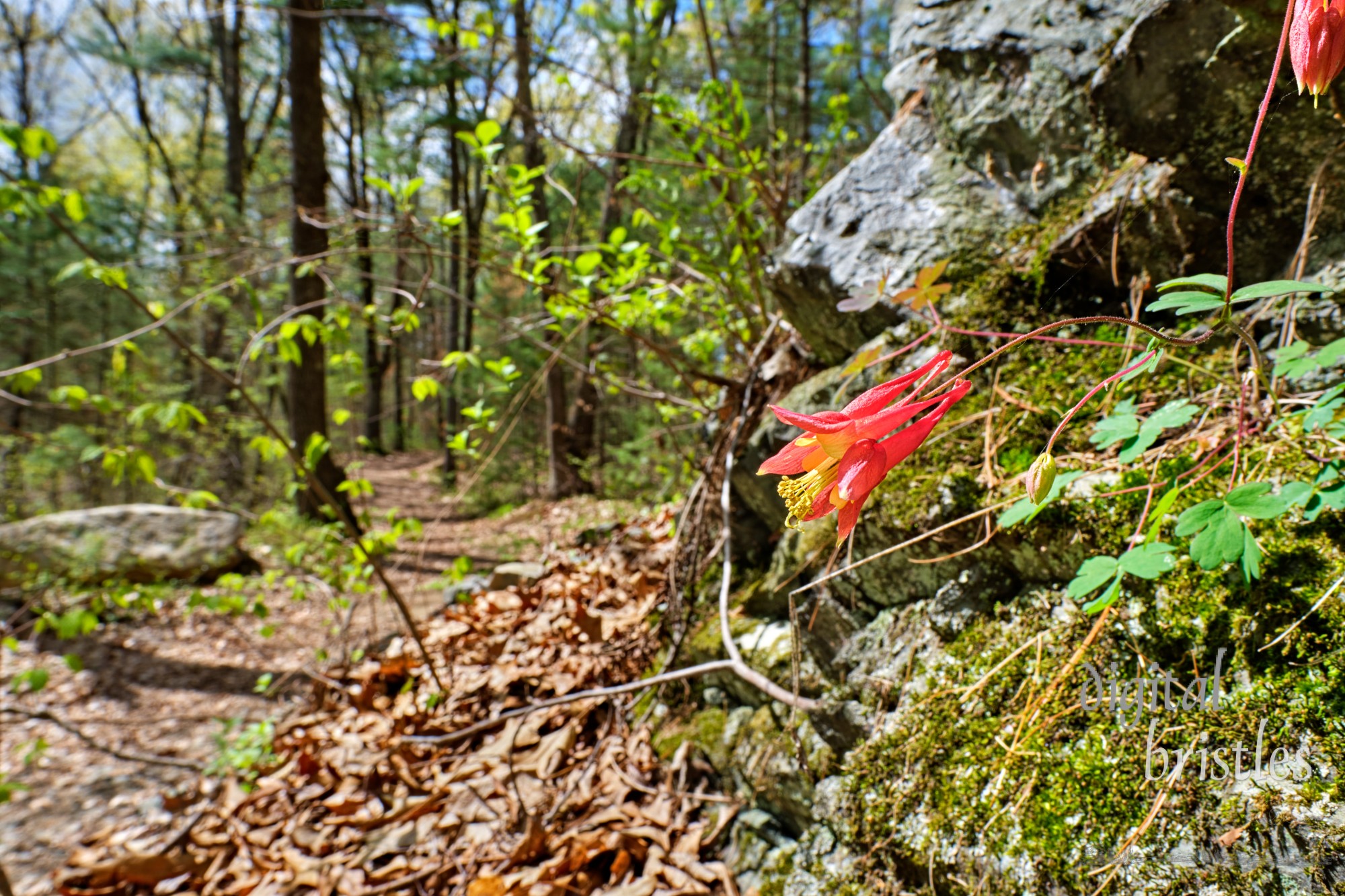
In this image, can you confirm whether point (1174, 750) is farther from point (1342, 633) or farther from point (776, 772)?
point (776, 772)

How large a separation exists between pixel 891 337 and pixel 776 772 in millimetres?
1272

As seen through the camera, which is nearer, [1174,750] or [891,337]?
[1174,750]

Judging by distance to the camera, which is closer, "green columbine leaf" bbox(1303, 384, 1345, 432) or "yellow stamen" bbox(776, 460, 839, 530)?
"yellow stamen" bbox(776, 460, 839, 530)

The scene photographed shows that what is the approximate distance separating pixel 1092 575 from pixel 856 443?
1.85 ft

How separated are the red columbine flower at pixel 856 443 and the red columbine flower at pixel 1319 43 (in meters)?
0.44

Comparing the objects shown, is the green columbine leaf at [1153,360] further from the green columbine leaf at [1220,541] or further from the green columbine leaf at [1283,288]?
the green columbine leaf at [1220,541]

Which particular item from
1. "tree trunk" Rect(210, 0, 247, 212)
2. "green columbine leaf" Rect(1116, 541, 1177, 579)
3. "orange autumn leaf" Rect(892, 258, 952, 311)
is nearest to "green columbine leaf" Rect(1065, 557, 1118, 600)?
"green columbine leaf" Rect(1116, 541, 1177, 579)

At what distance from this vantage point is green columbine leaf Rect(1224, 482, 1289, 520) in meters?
0.85

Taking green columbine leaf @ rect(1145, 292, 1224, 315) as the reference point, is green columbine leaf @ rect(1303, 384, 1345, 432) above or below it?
below

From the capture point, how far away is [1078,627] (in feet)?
3.90

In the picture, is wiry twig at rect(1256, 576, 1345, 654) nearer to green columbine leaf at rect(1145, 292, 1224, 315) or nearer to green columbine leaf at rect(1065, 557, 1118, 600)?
green columbine leaf at rect(1065, 557, 1118, 600)

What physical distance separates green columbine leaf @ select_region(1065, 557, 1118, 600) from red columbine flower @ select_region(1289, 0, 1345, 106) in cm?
65

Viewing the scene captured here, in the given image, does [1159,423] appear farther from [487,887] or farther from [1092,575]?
[487,887]

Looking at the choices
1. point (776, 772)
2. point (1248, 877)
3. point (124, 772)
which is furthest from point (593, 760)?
point (124, 772)
